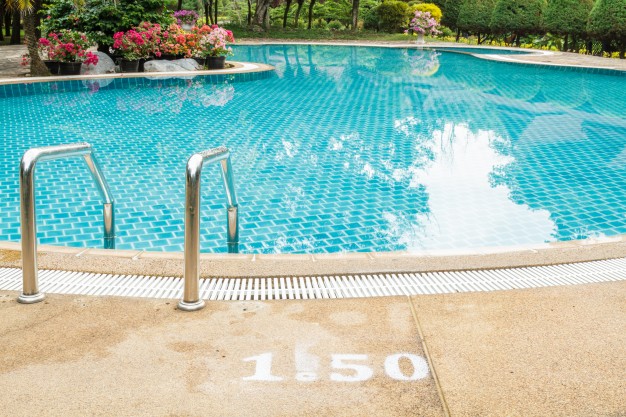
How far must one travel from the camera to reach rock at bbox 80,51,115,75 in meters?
16.9

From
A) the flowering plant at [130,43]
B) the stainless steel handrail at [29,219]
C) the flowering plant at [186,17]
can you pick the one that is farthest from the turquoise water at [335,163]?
the flowering plant at [186,17]

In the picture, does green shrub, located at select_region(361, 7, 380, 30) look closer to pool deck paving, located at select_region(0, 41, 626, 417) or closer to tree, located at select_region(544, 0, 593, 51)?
tree, located at select_region(544, 0, 593, 51)

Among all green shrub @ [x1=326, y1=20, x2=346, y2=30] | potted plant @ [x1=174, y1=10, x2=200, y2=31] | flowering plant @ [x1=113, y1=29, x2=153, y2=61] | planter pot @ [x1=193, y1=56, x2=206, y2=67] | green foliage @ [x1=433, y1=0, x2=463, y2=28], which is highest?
green foliage @ [x1=433, y1=0, x2=463, y2=28]

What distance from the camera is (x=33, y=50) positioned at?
50.6 feet

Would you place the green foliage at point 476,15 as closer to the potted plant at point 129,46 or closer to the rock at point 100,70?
the potted plant at point 129,46

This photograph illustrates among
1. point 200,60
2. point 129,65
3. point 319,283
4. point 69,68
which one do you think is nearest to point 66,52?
point 69,68

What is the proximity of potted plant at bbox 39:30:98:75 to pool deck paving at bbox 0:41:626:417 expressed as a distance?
14297mm

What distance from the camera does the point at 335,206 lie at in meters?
6.92

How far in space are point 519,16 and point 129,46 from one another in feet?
66.9

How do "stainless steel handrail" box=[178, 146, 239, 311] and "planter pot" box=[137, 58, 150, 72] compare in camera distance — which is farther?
"planter pot" box=[137, 58, 150, 72]

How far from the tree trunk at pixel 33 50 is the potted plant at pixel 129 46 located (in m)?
2.21

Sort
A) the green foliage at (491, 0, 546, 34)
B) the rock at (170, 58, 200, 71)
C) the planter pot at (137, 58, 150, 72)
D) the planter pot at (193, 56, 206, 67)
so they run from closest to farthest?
the planter pot at (137, 58, 150, 72) < the rock at (170, 58, 200, 71) < the planter pot at (193, 56, 206, 67) < the green foliage at (491, 0, 546, 34)

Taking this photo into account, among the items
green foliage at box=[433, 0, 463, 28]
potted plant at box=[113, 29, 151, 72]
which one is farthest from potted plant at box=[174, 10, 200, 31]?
green foliage at box=[433, 0, 463, 28]

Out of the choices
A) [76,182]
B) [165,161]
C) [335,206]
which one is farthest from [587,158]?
[76,182]
